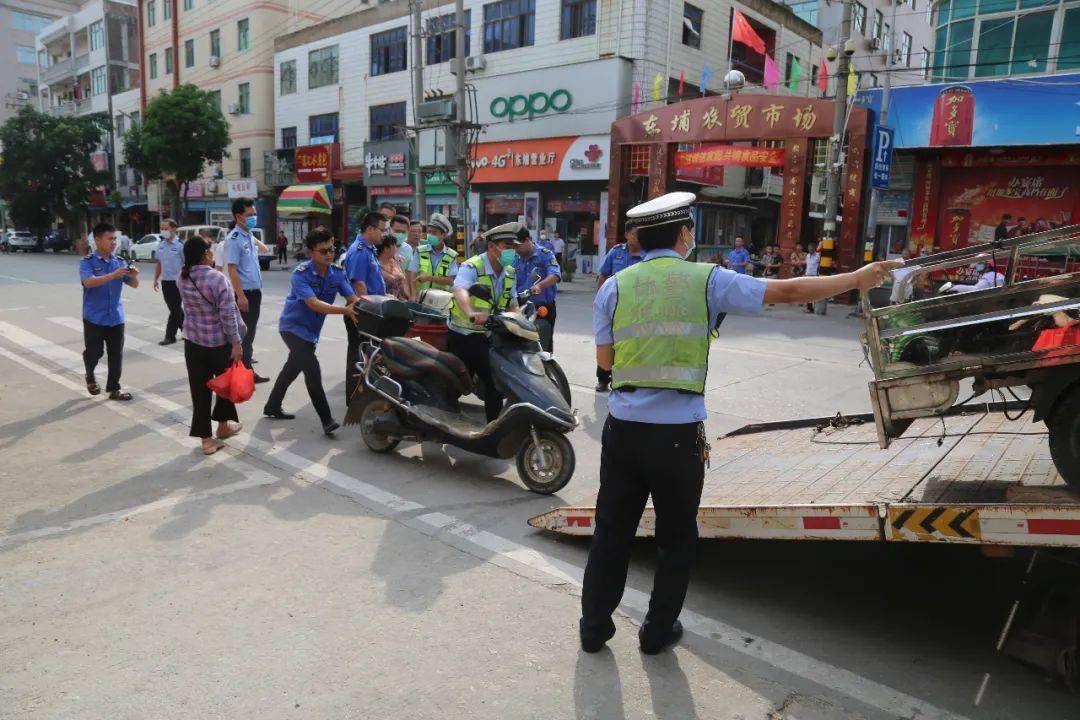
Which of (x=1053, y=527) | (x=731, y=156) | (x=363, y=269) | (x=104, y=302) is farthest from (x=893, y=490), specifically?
(x=731, y=156)

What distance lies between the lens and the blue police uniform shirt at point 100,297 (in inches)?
286

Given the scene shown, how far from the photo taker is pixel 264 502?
4.85 meters

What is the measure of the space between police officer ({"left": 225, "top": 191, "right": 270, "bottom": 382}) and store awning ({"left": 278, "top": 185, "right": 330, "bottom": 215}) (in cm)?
2624

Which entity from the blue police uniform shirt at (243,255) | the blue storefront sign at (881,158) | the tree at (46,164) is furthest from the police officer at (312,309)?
the tree at (46,164)

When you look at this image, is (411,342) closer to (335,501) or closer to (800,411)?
(335,501)

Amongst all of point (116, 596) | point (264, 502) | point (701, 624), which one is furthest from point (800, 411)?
point (116, 596)

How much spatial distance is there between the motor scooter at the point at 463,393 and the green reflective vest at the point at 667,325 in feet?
6.71

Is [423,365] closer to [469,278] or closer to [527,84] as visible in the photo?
[469,278]

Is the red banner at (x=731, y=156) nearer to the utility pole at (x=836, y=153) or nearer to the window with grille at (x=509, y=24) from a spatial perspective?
the utility pole at (x=836, y=153)

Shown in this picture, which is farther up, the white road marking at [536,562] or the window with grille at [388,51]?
the window with grille at [388,51]

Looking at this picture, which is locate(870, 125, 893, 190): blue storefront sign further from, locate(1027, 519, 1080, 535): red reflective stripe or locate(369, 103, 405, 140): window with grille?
locate(369, 103, 405, 140): window with grille

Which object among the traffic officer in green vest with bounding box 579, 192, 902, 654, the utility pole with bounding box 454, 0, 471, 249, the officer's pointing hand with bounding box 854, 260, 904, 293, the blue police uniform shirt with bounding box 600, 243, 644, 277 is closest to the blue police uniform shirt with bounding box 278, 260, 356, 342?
the blue police uniform shirt with bounding box 600, 243, 644, 277

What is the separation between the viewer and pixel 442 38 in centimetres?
2956

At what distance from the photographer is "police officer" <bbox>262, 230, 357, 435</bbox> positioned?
6375 mm
